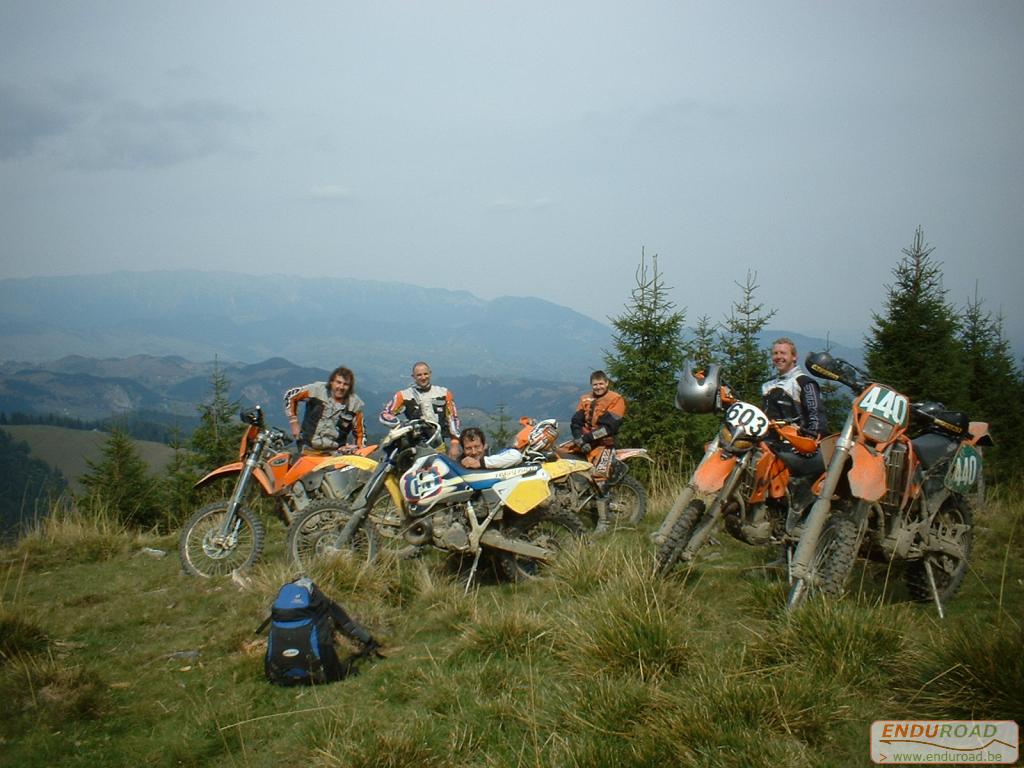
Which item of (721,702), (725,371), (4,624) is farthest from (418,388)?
(725,371)

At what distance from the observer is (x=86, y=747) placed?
3.71m

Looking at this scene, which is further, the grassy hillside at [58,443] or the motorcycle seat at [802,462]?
the grassy hillside at [58,443]

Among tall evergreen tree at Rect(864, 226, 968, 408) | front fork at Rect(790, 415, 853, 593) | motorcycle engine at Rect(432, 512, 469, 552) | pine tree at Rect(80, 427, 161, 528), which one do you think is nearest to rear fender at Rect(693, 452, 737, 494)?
front fork at Rect(790, 415, 853, 593)

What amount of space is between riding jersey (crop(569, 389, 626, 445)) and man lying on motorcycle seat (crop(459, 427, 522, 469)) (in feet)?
6.33

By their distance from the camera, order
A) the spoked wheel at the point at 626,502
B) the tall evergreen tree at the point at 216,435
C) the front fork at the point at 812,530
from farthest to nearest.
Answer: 1. the tall evergreen tree at the point at 216,435
2. the spoked wheel at the point at 626,502
3. the front fork at the point at 812,530

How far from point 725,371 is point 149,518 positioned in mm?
14573

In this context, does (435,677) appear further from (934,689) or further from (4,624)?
(4,624)

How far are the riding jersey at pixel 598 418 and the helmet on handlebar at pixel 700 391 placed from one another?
3.11 metres

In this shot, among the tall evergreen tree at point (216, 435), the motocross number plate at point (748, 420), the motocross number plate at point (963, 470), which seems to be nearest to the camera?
the motocross number plate at point (963, 470)

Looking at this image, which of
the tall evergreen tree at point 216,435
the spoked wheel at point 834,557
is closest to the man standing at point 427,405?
the spoked wheel at point 834,557

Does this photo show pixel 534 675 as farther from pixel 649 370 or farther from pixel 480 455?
pixel 649 370

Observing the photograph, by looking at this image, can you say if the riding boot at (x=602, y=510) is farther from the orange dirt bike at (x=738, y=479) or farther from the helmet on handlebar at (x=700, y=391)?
the helmet on handlebar at (x=700, y=391)

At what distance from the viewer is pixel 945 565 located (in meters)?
4.98

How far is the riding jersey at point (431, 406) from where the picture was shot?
8938mm
